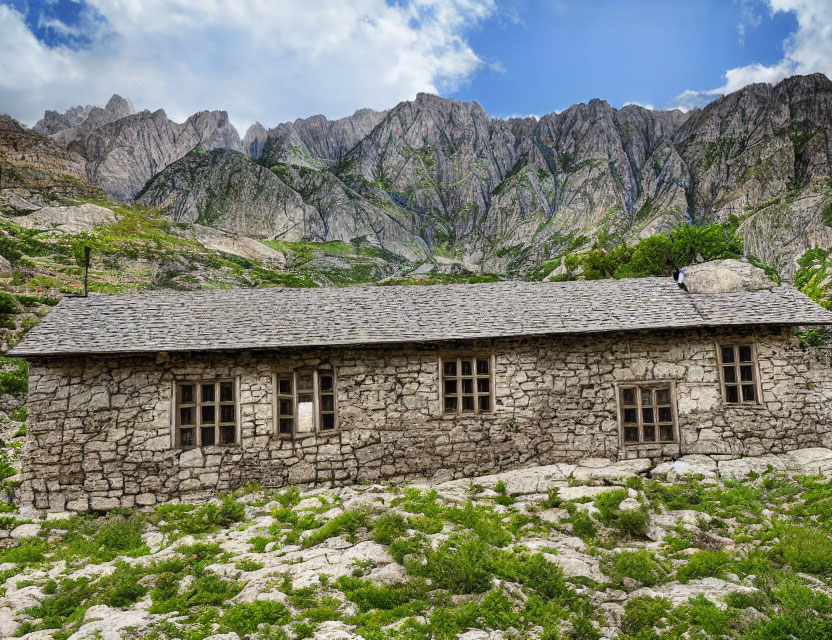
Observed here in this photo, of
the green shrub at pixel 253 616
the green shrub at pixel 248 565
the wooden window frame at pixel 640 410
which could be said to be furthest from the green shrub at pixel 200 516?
the wooden window frame at pixel 640 410

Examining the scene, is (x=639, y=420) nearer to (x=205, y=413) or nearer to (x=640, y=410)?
(x=640, y=410)

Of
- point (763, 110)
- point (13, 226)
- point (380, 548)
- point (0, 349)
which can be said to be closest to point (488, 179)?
point (763, 110)

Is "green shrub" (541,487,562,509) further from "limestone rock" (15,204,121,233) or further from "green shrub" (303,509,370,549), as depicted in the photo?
"limestone rock" (15,204,121,233)

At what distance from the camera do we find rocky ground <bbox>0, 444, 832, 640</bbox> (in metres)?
7.41

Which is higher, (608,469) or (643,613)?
(608,469)

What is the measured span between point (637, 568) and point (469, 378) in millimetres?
6898

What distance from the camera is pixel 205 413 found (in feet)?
47.4

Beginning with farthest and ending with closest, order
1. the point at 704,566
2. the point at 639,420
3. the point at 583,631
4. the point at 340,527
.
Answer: the point at 639,420, the point at 340,527, the point at 704,566, the point at 583,631

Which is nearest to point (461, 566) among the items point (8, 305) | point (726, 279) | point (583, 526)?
point (583, 526)

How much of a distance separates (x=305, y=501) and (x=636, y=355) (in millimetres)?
9770

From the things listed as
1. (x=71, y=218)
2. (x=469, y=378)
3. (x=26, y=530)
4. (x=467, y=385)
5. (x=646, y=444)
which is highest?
(x=71, y=218)

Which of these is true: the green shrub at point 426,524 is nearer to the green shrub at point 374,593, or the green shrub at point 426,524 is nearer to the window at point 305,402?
the green shrub at point 374,593

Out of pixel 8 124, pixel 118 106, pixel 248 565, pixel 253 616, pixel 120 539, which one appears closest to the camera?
pixel 253 616

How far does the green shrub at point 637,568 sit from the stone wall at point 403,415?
5.38 meters
